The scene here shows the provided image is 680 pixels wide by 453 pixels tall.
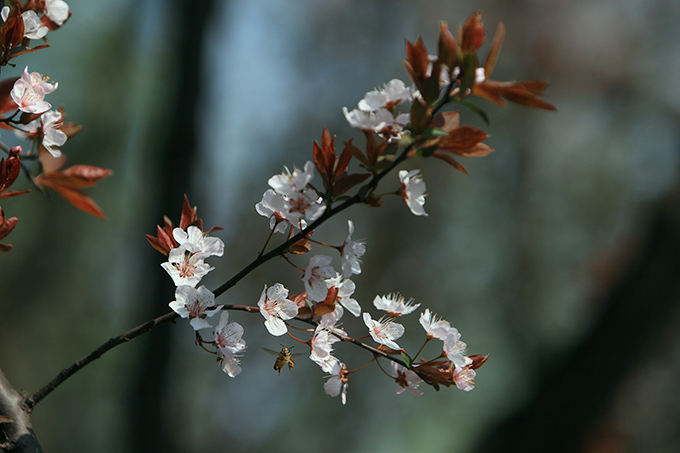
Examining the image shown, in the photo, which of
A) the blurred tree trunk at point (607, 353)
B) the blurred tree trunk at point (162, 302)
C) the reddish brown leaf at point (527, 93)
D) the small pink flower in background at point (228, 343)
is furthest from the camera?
the blurred tree trunk at point (162, 302)

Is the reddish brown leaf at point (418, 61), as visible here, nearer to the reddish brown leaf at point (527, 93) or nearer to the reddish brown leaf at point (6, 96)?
the reddish brown leaf at point (527, 93)

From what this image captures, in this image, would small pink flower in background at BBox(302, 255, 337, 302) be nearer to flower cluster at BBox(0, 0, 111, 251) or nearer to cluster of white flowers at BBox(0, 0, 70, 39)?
flower cluster at BBox(0, 0, 111, 251)

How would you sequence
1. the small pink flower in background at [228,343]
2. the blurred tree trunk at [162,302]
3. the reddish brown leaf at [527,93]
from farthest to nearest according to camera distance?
the blurred tree trunk at [162,302], the small pink flower in background at [228,343], the reddish brown leaf at [527,93]

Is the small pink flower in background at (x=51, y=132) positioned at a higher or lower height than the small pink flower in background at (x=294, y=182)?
lower

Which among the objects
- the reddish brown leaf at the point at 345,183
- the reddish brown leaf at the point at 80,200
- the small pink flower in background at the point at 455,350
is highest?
the reddish brown leaf at the point at 345,183

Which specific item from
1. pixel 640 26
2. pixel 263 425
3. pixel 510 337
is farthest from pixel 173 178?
pixel 640 26

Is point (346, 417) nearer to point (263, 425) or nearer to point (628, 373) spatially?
point (263, 425)

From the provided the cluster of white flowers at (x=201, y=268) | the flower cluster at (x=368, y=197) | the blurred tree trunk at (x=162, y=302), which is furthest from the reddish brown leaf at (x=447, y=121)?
the blurred tree trunk at (x=162, y=302)
